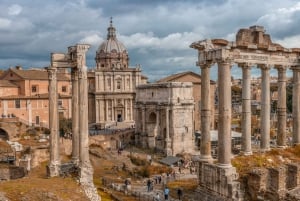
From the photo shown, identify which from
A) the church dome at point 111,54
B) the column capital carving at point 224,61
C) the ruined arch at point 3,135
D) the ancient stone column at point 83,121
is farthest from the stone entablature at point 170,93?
the column capital carving at point 224,61

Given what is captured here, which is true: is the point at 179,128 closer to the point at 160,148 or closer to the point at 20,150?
the point at 160,148

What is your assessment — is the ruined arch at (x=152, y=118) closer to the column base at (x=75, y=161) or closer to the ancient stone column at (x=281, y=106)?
the ancient stone column at (x=281, y=106)

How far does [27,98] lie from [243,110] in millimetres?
33831

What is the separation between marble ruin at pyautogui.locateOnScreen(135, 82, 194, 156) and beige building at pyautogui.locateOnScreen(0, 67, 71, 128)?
11818mm

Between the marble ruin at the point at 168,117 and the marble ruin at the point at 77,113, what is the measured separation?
955 inches

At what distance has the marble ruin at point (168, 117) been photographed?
4638cm

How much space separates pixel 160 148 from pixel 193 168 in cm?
1179

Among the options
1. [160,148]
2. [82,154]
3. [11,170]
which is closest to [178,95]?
[160,148]

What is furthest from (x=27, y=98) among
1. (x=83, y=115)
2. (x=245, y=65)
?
(x=245, y=65)

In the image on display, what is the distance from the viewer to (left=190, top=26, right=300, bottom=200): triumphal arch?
754 inches

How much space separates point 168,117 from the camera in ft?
153

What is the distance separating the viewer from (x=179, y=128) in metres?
47.1

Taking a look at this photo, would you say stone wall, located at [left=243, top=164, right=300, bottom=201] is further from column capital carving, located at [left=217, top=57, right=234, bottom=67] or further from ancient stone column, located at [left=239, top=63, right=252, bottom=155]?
column capital carving, located at [left=217, top=57, right=234, bottom=67]

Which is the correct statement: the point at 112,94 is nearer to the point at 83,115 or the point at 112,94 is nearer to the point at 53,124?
the point at 53,124
